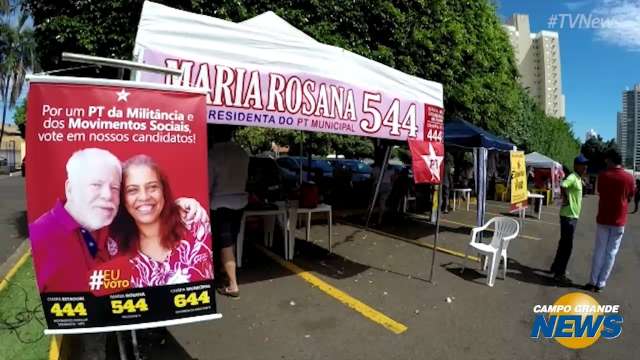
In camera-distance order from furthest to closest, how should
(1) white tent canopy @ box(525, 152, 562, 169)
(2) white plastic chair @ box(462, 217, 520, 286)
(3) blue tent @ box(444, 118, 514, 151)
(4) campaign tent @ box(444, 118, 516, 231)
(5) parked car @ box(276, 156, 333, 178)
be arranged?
(1) white tent canopy @ box(525, 152, 562, 169)
(5) parked car @ box(276, 156, 333, 178)
(3) blue tent @ box(444, 118, 514, 151)
(4) campaign tent @ box(444, 118, 516, 231)
(2) white plastic chair @ box(462, 217, 520, 286)

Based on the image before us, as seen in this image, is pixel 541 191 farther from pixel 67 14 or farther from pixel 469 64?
pixel 67 14

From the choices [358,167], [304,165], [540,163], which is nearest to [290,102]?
[304,165]

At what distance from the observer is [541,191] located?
744 inches

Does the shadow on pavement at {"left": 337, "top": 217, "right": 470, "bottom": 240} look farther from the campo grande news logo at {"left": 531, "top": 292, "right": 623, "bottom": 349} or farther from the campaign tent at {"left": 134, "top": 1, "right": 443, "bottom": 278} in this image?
the campaign tent at {"left": 134, "top": 1, "right": 443, "bottom": 278}

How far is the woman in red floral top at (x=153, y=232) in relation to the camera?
2.83 metres

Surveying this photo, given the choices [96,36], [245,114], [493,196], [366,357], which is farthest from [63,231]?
[493,196]

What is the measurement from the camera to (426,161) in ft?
18.3

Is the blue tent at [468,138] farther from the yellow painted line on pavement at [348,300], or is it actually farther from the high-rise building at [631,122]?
the high-rise building at [631,122]

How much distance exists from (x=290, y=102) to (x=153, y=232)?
2.02 m

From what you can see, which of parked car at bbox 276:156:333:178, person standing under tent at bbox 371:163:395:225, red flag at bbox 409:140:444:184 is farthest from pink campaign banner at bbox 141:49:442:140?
parked car at bbox 276:156:333:178

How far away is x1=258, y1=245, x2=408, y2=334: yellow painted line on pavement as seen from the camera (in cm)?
448

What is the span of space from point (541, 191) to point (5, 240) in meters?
18.7

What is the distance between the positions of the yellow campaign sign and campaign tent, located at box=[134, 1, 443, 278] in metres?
4.52

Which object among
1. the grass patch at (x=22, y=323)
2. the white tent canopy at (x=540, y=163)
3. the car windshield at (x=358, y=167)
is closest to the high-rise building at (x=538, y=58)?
the white tent canopy at (x=540, y=163)
